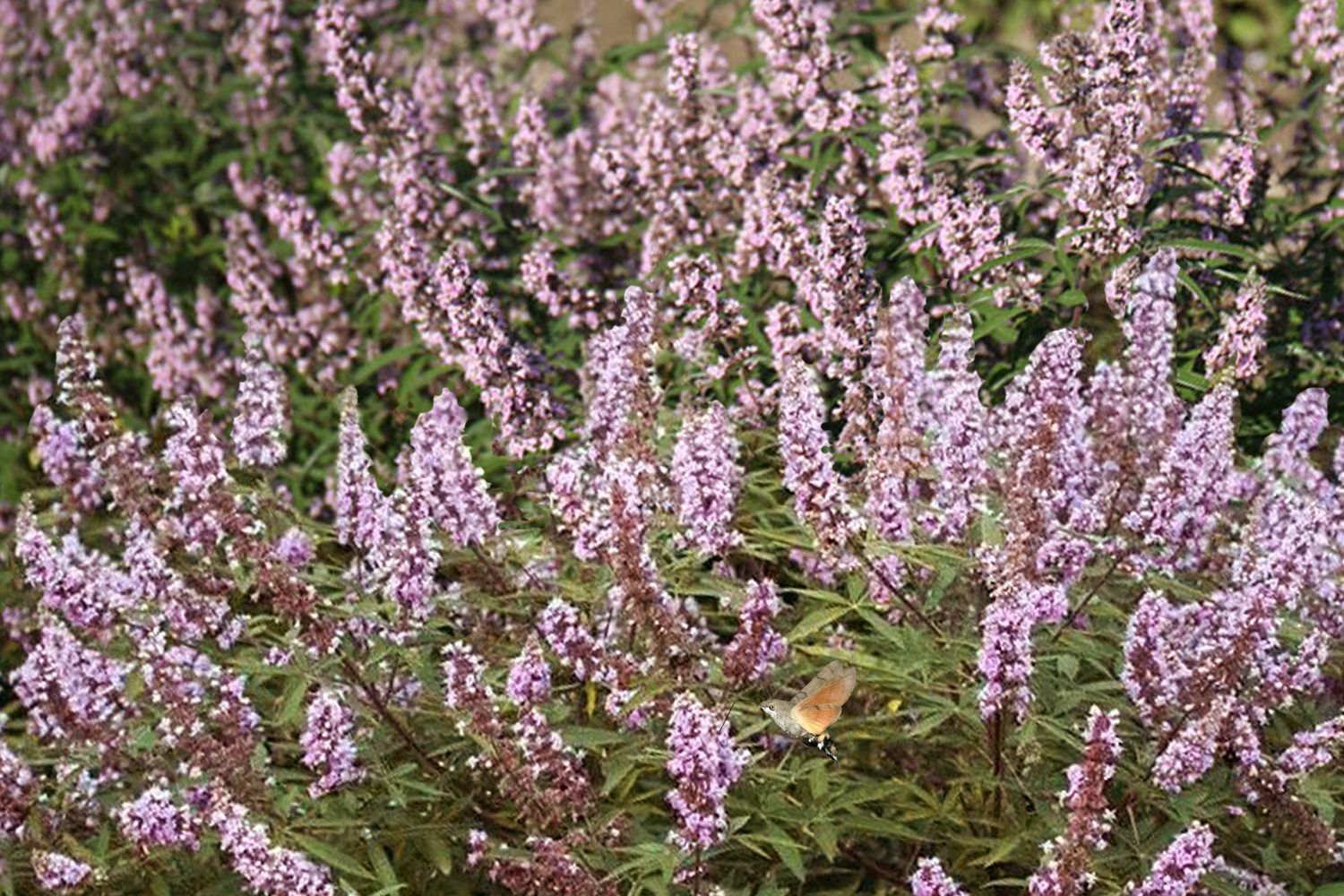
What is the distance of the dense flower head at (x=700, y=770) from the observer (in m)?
4.71

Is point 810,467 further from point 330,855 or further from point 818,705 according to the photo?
point 330,855

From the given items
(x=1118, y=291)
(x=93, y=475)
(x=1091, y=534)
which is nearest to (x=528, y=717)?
(x=1091, y=534)

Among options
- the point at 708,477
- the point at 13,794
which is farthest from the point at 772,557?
the point at 13,794

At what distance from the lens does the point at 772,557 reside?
6.23m

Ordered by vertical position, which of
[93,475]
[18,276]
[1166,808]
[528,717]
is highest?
[18,276]

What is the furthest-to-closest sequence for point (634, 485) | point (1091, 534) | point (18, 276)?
point (18, 276)
point (1091, 534)
point (634, 485)

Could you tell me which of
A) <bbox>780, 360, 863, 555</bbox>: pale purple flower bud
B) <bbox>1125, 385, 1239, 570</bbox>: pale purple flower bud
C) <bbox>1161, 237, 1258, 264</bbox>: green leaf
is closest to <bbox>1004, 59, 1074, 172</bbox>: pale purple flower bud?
<bbox>1161, 237, 1258, 264</bbox>: green leaf

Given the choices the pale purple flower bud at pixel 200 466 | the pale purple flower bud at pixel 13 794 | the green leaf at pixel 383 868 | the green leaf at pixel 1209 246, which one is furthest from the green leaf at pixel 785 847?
the green leaf at pixel 1209 246

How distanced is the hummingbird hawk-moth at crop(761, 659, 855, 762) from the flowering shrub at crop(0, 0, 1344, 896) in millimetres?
150

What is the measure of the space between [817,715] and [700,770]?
18.5 inches

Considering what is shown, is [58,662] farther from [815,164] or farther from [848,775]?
[815,164]

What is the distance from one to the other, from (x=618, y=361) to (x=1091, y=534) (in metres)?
1.36

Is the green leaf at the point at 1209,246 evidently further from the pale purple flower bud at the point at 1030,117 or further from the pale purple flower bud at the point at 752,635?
the pale purple flower bud at the point at 752,635

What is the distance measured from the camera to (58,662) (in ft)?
19.2
